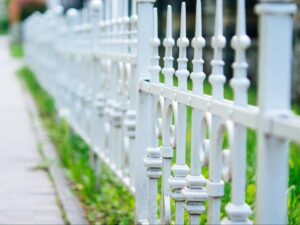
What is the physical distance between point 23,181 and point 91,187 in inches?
31.2

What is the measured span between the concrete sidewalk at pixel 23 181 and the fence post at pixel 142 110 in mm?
1059

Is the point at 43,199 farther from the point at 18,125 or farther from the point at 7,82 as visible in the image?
the point at 7,82

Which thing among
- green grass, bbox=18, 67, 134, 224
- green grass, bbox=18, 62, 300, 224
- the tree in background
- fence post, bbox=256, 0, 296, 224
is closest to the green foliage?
the tree in background

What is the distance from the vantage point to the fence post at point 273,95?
2432mm

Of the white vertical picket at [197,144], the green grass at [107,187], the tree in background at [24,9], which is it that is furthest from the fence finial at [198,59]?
the tree in background at [24,9]

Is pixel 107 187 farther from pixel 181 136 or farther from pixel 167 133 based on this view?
pixel 181 136

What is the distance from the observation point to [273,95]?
2455mm

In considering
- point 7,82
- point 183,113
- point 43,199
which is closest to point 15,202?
point 43,199

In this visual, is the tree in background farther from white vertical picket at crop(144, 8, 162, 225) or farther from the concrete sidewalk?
white vertical picket at crop(144, 8, 162, 225)

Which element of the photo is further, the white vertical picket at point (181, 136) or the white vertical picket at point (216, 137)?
the white vertical picket at point (181, 136)

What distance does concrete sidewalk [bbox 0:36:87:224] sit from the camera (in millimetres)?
5484

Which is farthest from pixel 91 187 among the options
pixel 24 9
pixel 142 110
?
pixel 24 9

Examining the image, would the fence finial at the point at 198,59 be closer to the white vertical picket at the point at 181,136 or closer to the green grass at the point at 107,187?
the white vertical picket at the point at 181,136

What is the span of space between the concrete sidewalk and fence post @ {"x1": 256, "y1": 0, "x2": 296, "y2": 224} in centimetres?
298
